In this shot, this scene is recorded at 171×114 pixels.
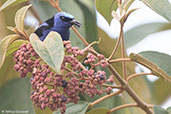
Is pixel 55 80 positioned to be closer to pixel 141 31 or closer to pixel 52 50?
pixel 52 50

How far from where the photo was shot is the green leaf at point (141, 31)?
8.13 feet

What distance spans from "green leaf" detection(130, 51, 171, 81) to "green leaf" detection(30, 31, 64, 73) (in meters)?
0.36

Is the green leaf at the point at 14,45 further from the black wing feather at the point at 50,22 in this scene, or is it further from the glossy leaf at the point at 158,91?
the glossy leaf at the point at 158,91

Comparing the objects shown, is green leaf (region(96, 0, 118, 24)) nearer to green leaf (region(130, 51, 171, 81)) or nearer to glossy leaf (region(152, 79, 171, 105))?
green leaf (region(130, 51, 171, 81))

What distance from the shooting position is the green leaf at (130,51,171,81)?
1297 mm

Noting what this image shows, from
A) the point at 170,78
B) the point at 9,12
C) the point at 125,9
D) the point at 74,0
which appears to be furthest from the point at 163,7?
the point at 9,12

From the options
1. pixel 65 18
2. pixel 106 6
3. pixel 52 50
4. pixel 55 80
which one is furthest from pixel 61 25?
pixel 52 50

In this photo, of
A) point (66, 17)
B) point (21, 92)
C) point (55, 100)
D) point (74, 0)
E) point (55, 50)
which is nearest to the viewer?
point (55, 50)

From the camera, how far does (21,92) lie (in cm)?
207

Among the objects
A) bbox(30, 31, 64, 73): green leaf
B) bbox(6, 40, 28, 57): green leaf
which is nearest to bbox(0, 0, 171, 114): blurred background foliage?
bbox(6, 40, 28, 57): green leaf

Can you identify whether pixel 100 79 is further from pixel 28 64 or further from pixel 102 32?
pixel 102 32

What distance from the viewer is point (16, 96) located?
206 cm

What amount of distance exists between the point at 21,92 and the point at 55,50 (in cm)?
112

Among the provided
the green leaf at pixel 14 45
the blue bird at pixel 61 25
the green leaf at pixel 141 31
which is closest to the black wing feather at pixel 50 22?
the blue bird at pixel 61 25
